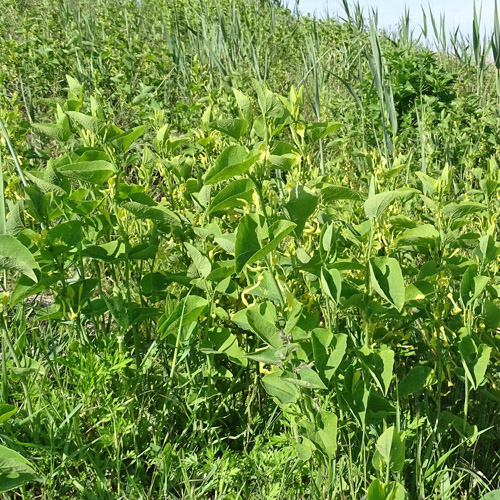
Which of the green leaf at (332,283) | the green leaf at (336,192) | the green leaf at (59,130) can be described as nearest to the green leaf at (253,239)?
the green leaf at (332,283)

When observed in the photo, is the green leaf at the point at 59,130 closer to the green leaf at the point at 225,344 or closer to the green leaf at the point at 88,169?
the green leaf at the point at 88,169

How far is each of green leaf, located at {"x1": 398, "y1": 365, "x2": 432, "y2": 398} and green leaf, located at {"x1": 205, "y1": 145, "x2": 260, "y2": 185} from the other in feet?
1.93

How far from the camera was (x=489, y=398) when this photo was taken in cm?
153

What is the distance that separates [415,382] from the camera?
1364mm

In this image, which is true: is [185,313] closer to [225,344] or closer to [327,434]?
[225,344]

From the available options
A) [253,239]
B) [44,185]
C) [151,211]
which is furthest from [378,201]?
[44,185]

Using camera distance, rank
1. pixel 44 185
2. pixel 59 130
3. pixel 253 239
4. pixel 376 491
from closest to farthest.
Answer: pixel 376 491
pixel 253 239
pixel 44 185
pixel 59 130

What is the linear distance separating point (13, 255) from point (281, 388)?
59 centimetres

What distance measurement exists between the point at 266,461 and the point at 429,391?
45cm

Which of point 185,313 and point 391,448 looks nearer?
point 391,448

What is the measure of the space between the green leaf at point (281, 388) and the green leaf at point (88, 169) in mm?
538

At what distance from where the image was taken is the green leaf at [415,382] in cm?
136

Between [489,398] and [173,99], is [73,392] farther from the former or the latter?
[173,99]

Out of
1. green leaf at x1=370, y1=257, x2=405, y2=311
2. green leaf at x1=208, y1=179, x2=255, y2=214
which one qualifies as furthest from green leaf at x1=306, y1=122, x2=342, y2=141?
green leaf at x1=370, y1=257, x2=405, y2=311
